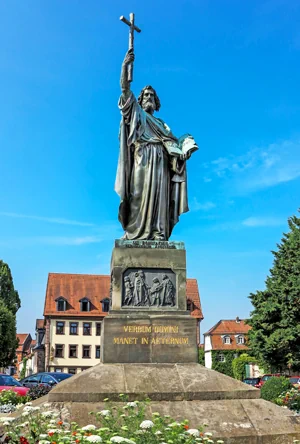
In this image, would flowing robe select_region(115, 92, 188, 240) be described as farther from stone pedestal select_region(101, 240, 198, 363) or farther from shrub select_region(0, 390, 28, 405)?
shrub select_region(0, 390, 28, 405)

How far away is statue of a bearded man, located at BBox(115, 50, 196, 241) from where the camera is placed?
877 cm

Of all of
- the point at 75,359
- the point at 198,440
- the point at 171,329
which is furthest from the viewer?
the point at 75,359

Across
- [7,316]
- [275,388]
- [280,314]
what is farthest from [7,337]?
[275,388]

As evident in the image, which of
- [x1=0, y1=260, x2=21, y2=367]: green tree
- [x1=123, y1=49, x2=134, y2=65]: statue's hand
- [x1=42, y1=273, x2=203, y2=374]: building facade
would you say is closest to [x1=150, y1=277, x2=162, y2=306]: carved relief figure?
[x1=123, y1=49, x2=134, y2=65]: statue's hand

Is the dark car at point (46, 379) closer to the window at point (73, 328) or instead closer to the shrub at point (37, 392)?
the shrub at point (37, 392)

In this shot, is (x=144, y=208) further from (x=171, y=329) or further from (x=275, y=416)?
(x=275, y=416)

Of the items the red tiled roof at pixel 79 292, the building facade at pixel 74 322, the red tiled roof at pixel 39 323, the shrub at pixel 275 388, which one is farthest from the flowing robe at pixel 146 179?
the red tiled roof at pixel 39 323

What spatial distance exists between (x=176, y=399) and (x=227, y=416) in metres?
0.73

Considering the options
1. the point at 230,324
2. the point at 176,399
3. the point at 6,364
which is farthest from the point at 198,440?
the point at 230,324

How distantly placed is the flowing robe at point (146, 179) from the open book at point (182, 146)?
10cm

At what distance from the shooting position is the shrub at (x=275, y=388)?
15.2 meters

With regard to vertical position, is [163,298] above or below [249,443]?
above

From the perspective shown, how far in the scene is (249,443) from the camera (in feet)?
20.1

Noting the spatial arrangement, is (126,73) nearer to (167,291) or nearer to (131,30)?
(131,30)
